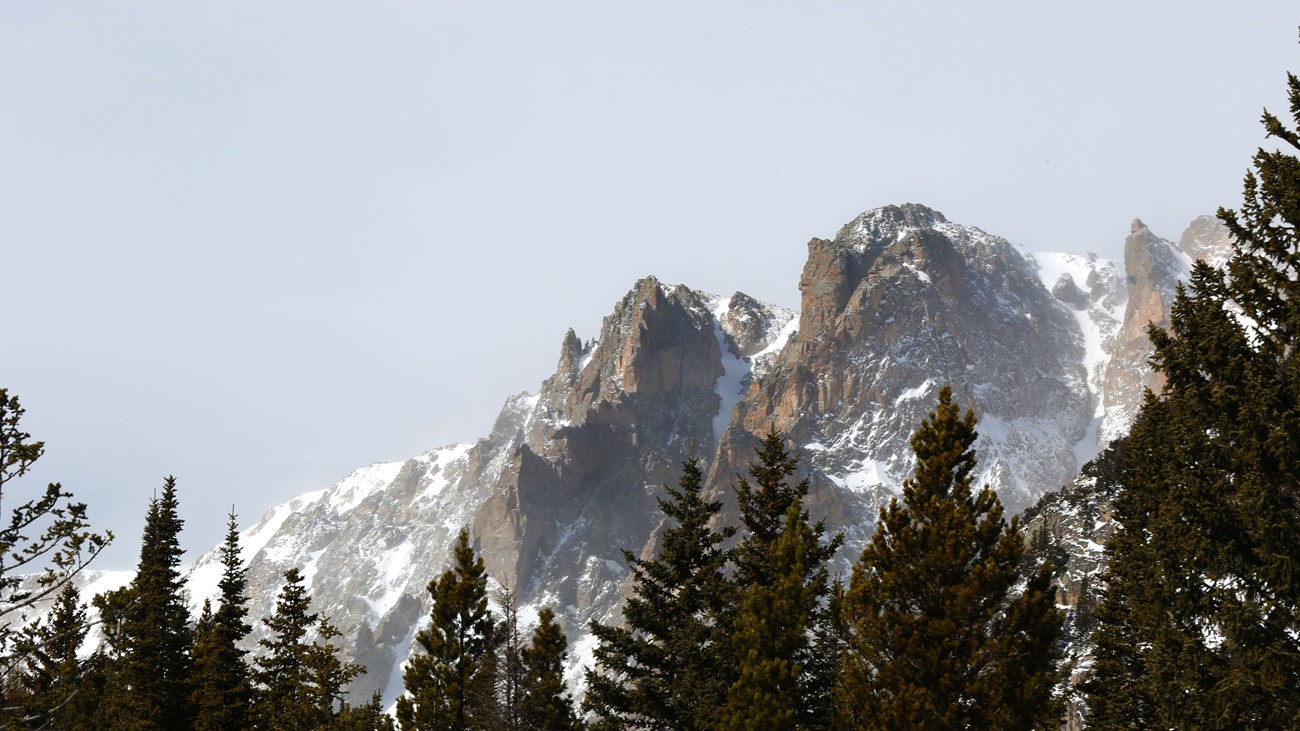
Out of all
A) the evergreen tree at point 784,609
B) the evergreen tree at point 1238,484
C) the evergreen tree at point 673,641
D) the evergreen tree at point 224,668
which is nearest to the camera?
the evergreen tree at point 1238,484

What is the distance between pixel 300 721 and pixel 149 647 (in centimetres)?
1040

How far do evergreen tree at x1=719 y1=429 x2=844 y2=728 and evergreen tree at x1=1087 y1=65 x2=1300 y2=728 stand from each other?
9.36 m

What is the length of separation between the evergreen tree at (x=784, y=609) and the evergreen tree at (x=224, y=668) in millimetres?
22508

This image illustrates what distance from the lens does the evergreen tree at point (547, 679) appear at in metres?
39.2

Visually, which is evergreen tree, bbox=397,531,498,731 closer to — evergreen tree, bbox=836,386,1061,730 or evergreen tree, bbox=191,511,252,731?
evergreen tree, bbox=191,511,252,731

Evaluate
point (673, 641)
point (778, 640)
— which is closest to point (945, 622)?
point (778, 640)

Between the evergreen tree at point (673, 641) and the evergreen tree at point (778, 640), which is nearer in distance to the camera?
the evergreen tree at point (778, 640)

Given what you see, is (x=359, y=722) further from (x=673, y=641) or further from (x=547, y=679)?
(x=673, y=641)

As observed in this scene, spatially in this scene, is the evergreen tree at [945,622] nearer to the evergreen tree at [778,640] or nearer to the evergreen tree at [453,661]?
the evergreen tree at [778,640]

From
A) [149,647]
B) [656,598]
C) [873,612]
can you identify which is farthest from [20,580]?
[149,647]

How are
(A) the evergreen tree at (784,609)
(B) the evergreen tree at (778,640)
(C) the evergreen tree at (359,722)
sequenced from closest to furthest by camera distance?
(B) the evergreen tree at (778,640), (A) the evergreen tree at (784,609), (C) the evergreen tree at (359,722)

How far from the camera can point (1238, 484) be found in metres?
16.7

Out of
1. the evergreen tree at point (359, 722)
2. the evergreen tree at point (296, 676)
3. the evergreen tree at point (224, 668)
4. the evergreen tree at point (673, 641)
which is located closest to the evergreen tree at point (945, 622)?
the evergreen tree at point (673, 641)

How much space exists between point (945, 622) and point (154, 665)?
34603mm
